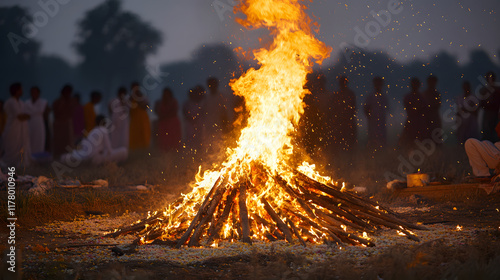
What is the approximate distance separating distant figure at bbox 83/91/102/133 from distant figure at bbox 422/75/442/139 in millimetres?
9777

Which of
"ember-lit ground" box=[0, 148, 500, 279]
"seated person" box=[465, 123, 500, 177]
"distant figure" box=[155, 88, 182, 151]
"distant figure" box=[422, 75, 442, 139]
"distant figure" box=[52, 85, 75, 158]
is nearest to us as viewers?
"ember-lit ground" box=[0, 148, 500, 279]

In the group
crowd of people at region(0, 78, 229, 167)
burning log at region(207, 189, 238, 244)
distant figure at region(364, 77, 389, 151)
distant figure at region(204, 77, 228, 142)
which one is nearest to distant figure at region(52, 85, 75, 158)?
crowd of people at region(0, 78, 229, 167)

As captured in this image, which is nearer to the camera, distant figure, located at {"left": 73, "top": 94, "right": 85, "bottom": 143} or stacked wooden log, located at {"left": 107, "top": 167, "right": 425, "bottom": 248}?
stacked wooden log, located at {"left": 107, "top": 167, "right": 425, "bottom": 248}

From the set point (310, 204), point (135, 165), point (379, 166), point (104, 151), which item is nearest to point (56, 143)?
point (104, 151)

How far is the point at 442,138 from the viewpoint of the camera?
1324cm

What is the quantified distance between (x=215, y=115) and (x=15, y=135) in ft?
18.4

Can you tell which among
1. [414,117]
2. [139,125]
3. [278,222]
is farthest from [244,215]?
[139,125]

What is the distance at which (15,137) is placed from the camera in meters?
13.2

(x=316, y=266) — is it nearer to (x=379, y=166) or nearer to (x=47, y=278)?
(x=47, y=278)

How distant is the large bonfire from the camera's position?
6.03m

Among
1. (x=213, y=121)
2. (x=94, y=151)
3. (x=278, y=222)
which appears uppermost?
(x=213, y=121)

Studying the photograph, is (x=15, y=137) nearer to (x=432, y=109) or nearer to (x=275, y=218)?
(x=275, y=218)

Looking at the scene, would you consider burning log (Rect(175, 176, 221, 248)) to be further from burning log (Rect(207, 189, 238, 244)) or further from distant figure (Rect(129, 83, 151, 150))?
distant figure (Rect(129, 83, 151, 150))

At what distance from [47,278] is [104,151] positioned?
10046 mm
